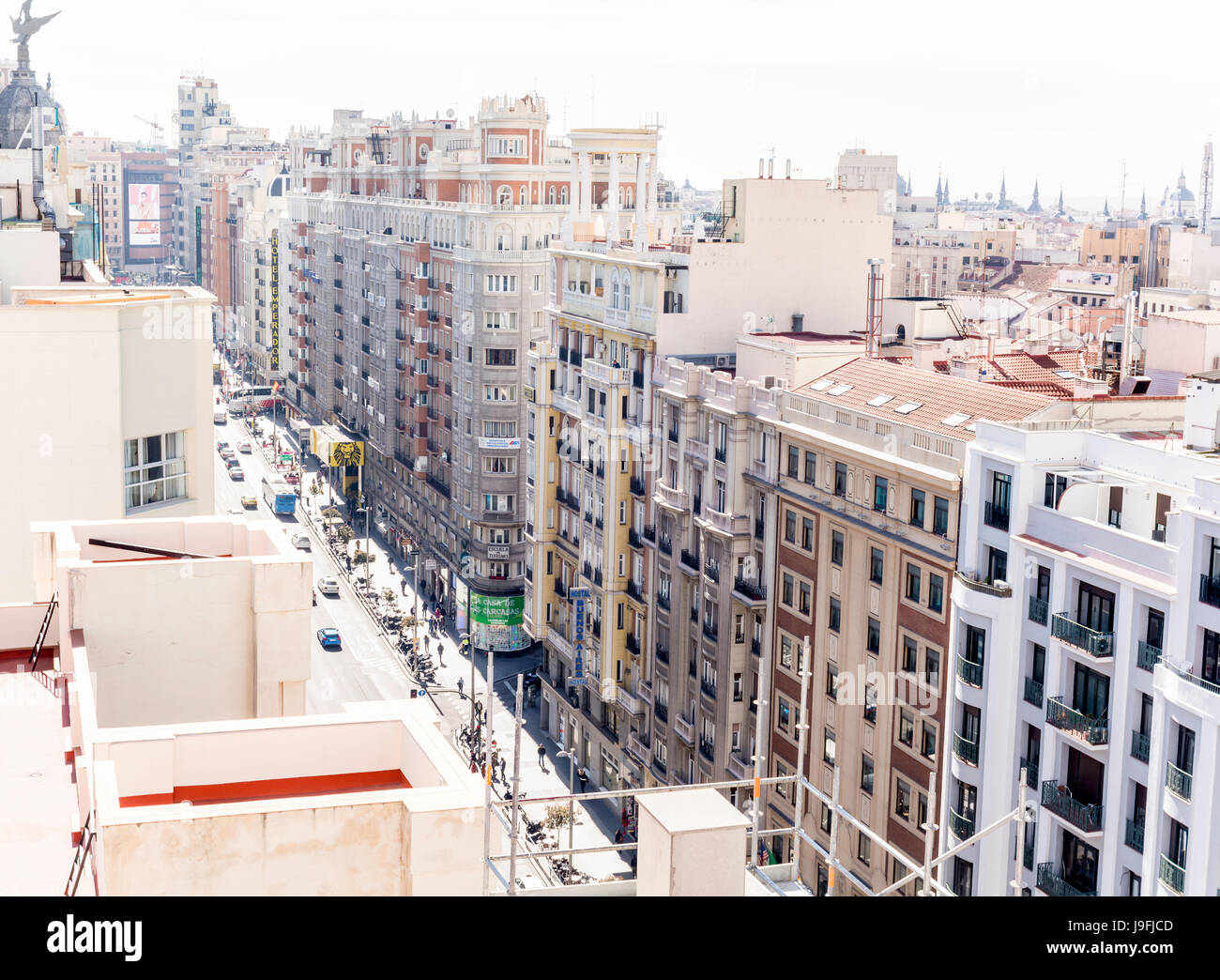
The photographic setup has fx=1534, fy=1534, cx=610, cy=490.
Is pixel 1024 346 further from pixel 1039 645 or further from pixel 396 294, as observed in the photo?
pixel 396 294

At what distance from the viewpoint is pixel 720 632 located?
200 feet

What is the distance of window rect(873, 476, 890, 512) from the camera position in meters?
50.4

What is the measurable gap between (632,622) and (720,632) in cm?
1214

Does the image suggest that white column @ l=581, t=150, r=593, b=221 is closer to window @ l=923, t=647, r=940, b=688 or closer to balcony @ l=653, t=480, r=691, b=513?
balcony @ l=653, t=480, r=691, b=513

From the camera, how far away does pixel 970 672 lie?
44562 millimetres

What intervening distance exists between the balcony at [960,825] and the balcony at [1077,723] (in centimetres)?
472

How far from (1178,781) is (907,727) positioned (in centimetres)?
1370

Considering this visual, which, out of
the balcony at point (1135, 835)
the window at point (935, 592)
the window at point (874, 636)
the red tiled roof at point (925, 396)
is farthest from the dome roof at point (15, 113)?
the balcony at point (1135, 835)

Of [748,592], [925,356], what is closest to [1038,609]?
[748,592]

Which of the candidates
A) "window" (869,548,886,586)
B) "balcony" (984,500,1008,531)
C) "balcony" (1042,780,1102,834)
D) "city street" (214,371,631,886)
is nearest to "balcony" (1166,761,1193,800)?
"balcony" (1042,780,1102,834)

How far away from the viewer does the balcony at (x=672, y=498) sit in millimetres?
64375

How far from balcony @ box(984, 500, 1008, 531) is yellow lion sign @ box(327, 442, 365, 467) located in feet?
326
